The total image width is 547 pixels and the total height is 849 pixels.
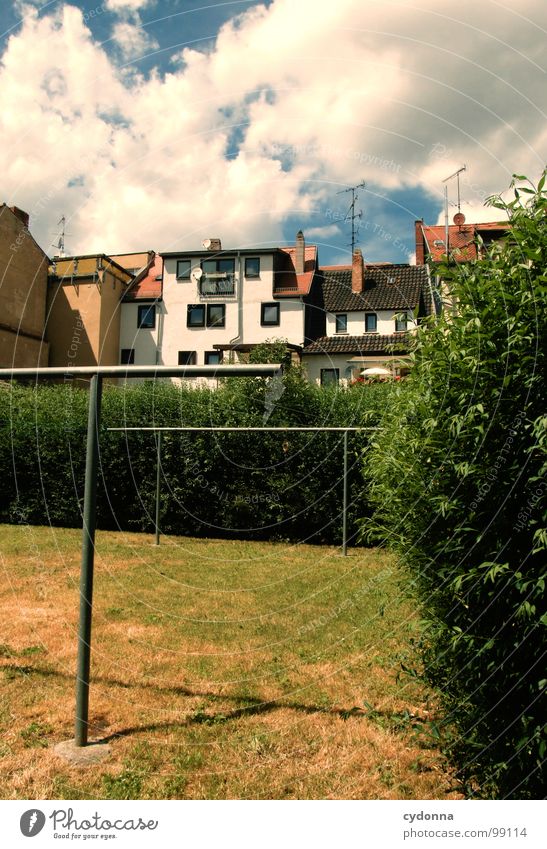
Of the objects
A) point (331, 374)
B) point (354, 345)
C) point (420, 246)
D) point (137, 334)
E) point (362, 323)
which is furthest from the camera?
point (420, 246)

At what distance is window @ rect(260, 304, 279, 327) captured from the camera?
680 centimetres

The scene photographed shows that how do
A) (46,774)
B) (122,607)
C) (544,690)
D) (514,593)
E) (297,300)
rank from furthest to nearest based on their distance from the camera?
(122,607), (297,300), (46,774), (514,593), (544,690)

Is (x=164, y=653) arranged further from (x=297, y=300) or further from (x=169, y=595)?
(x=297, y=300)

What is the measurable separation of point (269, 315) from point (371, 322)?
129 centimetres

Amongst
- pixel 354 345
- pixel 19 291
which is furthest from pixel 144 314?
pixel 19 291

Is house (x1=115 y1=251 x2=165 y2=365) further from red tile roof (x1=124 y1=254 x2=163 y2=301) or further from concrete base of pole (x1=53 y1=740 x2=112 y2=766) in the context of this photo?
concrete base of pole (x1=53 y1=740 x2=112 y2=766)

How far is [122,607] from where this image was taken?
769 cm

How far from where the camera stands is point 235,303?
8680 millimetres

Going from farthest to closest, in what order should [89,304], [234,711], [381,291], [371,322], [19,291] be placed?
[19,291], [89,304], [381,291], [371,322], [234,711]

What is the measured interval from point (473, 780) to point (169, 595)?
5717mm

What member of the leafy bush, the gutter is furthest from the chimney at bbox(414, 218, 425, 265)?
the gutter

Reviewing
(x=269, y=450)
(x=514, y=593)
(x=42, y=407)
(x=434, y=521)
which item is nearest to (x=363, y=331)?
(x=434, y=521)

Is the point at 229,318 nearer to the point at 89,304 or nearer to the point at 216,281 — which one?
the point at 216,281

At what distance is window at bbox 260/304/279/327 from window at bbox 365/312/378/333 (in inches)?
40.8
